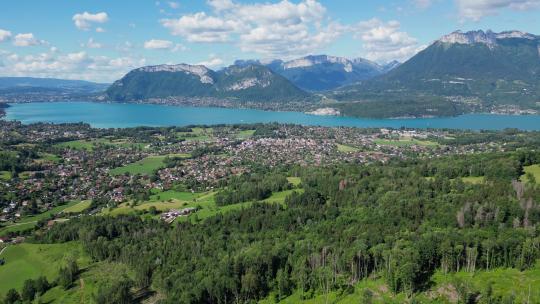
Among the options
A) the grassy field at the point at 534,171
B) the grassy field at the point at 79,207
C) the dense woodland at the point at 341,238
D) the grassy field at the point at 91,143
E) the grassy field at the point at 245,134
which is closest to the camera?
the dense woodland at the point at 341,238

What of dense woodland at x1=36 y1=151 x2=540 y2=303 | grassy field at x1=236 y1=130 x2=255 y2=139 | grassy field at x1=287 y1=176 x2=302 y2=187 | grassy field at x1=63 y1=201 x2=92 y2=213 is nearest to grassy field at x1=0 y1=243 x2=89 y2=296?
dense woodland at x1=36 y1=151 x2=540 y2=303

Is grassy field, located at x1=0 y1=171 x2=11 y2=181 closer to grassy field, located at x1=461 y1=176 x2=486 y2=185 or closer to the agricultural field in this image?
the agricultural field

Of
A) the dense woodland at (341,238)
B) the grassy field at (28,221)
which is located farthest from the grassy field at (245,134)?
the dense woodland at (341,238)

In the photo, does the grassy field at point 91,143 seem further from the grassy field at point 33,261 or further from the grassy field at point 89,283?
the grassy field at point 89,283

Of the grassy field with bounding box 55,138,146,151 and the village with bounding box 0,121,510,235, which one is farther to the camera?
the grassy field with bounding box 55,138,146,151

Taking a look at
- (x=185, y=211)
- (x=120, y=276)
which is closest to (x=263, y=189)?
(x=185, y=211)

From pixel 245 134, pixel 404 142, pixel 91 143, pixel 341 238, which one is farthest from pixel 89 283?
pixel 245 134

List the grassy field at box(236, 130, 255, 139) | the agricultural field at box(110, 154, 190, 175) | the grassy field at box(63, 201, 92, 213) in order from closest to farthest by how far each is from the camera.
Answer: the grassy field at box(63, 201, 92, 213), the agricultural field at box(110, 154, 190, 175), the grassy field at box(236, 130, 255, 139)
